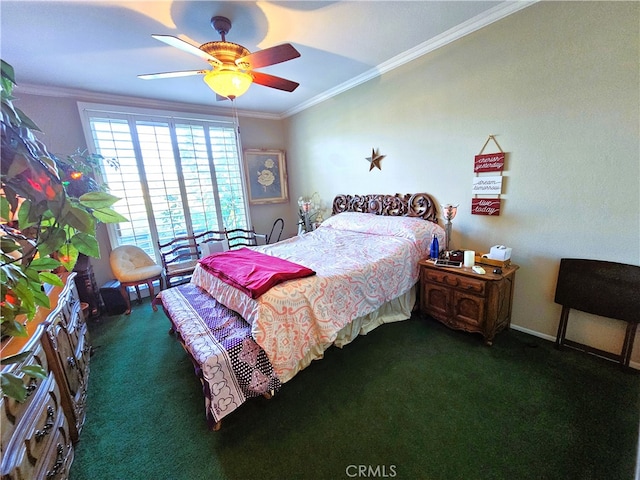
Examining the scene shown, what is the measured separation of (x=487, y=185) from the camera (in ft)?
7.80

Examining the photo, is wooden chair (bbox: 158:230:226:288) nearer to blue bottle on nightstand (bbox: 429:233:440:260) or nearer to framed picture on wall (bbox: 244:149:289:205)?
framed picture on wall (bbox: 244:149:289:205)

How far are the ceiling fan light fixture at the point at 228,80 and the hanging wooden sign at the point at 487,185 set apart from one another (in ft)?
7.08

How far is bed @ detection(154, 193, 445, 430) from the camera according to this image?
1562 mm

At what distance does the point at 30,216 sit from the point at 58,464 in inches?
54.0

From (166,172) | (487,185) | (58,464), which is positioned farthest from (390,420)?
(166,172)

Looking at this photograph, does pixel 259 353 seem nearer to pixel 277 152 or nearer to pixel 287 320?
pixel 287 320

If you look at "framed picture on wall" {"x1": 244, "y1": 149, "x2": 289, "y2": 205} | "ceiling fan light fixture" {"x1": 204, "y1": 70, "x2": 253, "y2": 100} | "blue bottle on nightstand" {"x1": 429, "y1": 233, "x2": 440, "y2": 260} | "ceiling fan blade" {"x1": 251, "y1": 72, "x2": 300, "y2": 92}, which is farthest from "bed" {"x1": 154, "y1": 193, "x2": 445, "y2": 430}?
"framed picture on wall" {"x1": 244, "y1": 149, "x2": 289, "y2": 205}

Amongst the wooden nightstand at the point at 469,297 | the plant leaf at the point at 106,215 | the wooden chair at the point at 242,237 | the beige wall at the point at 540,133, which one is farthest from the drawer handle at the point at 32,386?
the beige wall at the point at 540,133

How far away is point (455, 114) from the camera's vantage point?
2.52m

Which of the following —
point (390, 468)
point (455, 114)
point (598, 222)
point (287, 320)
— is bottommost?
point (390, 468)

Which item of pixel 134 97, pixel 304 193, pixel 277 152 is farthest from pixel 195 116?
pixel 304 193

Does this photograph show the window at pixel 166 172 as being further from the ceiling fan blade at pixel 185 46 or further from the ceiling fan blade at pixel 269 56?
the ceiling fan blade at pixel 269 56

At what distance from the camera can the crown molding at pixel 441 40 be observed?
2.03 meters

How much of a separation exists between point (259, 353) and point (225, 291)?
647 mm
